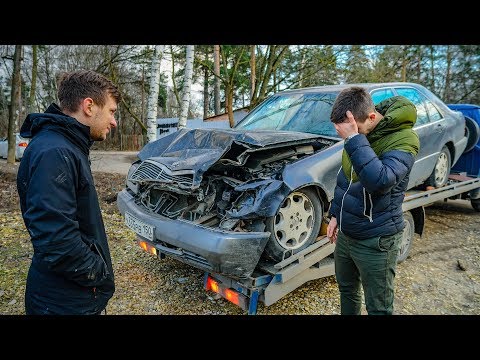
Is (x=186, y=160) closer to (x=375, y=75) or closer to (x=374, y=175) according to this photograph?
(x=374, y=175)

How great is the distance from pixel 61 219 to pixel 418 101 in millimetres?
4744

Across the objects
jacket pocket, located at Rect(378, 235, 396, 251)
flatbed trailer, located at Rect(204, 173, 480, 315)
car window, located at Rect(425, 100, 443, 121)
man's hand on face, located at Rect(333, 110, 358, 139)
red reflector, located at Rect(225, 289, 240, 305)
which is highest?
car window, located at Rect(425, 100, 443, 121)

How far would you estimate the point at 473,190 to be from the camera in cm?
582

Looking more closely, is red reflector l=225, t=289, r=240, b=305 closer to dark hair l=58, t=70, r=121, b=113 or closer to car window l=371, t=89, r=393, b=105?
dark hair l=58, t=70, r=121, b=113

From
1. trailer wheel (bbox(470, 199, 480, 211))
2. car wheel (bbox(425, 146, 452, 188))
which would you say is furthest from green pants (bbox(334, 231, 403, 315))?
trailer wheel (bbox(470, 199, 480, 211))

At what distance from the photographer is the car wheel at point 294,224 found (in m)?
2.81

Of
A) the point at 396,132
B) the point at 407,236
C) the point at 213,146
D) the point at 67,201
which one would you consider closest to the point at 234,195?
the point at 213,146

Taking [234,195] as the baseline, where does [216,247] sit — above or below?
below

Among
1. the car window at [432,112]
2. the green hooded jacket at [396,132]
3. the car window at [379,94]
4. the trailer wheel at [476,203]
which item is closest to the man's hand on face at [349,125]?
the green hooded jacket at [396,132]

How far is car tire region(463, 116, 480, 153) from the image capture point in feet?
18.1

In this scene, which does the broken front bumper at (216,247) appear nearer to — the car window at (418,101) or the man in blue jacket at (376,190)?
the man in blue jacket at (376,190)

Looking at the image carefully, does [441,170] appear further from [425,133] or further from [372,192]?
[372,192]

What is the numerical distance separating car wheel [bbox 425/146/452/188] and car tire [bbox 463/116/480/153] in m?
1.01

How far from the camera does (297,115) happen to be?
13.3 feet
